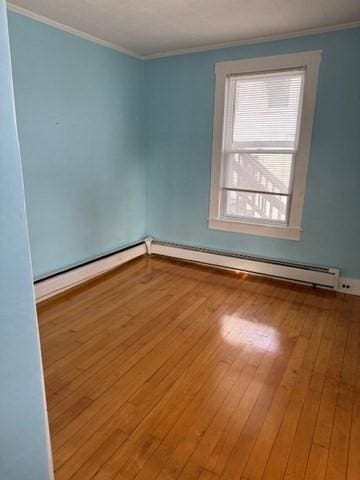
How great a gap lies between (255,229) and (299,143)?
1.04 meters

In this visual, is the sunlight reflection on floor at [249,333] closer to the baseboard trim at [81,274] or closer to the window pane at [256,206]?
the window pane at [256,206]

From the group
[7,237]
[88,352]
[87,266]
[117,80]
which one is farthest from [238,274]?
[7,237]

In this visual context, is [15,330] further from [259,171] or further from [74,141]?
[259,171]

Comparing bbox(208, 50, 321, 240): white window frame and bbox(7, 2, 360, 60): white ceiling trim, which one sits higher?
bbox(7, 2, 360, 60): white ceiling trim

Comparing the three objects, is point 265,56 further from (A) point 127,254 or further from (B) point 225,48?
(A) point 127,254

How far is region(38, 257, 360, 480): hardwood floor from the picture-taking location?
5.21 ft

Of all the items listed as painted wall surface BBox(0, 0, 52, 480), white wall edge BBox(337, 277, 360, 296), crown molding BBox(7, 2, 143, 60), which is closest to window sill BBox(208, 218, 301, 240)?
white wall edge BBox(337, 277, 360, 296)

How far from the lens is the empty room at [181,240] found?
1563mm

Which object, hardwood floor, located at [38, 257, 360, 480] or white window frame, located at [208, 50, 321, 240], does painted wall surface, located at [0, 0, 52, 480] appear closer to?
hardwood floor, located at [38, 257, 360, 480]

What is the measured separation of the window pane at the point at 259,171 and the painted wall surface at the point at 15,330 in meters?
3.21

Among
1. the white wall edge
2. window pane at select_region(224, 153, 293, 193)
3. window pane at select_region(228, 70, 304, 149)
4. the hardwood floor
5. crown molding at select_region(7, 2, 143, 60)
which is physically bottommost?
the hardwood floor

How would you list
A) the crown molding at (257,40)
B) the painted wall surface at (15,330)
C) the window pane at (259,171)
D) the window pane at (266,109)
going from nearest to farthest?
the painted wall surface at (15,330)
the crown molding at (257,40)
the window pane at (266,109)
the window pane at (259,171)

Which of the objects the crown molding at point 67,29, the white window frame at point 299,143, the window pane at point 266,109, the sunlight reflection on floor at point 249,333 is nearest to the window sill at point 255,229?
the white window frame at point 299,143

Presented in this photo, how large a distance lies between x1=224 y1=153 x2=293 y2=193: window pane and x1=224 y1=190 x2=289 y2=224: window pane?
0.09 m
